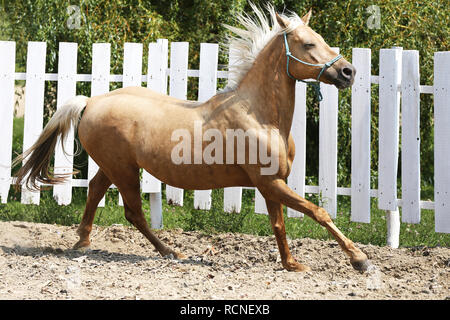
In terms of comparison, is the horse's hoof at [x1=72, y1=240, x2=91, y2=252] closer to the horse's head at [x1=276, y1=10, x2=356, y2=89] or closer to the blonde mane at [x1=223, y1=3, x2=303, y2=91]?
the blonde mane at [x1=223, y1=3, x2=303, y2=91]

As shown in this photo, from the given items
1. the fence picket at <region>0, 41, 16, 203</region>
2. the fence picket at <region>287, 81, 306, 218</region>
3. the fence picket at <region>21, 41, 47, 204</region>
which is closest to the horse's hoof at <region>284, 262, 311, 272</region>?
the fence picket at <region>287, 81, 306, 218</region>

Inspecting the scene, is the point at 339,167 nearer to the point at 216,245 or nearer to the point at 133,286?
the point at 216,245

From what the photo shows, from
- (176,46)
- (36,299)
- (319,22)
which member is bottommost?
(36,299)

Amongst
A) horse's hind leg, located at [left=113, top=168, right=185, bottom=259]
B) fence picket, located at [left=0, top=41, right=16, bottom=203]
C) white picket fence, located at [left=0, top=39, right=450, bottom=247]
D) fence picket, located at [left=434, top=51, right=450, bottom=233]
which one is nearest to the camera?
horse's hind leg, located at [left=113, top=168, right=185, bottom=259]

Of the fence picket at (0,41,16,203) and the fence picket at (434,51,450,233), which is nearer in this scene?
the fence picket at (434,51,450,233)

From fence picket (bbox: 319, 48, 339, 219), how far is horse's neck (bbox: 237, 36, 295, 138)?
4.62ft

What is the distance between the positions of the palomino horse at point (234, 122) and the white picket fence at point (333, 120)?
73 centimetres

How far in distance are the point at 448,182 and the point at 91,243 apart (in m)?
3.19

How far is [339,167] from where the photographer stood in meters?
7.42

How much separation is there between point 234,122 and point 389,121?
71.0 inches

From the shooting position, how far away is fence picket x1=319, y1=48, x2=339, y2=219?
6016 mm

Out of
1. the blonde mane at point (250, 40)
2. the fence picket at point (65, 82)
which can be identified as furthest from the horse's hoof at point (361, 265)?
the fence picket at point (65, 82)

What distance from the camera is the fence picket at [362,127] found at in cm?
588

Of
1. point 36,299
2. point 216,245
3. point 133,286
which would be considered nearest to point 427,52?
point 216,245
